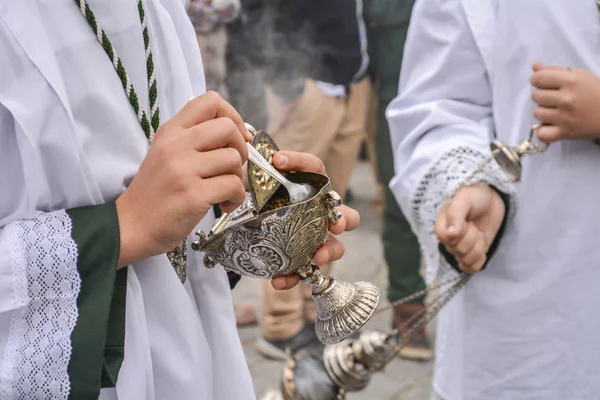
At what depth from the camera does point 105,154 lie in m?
0.85

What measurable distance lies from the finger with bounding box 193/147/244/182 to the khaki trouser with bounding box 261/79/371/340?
2144 millimetres

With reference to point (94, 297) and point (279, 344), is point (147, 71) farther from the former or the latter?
point (279, 344)

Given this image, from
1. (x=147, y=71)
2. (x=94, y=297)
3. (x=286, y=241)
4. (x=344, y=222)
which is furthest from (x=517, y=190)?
(x=94, y=297)

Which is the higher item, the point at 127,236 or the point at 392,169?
the point at 127,236

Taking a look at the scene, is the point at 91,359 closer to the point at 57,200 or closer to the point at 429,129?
the point at 57,200

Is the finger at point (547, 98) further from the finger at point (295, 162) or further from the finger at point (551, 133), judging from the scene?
the finger at point (295, 162)

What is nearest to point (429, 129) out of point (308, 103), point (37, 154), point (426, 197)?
point (426, 197)

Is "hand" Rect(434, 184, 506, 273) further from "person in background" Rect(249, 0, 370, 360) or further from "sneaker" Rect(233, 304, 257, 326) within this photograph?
"sneaker" Rect(233, 304, 257, 326)

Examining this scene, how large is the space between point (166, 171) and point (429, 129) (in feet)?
2.95

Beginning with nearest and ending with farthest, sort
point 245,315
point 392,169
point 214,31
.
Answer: point 214,31
point 392,169
point 245,315

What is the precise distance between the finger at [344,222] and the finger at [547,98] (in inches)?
22.2

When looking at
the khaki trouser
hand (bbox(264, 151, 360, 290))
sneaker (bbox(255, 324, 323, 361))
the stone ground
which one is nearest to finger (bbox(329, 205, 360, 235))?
hand (bbox(264, 151, 360, 290))

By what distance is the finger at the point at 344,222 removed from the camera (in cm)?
96

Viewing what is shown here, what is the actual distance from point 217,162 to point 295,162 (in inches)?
6.7
